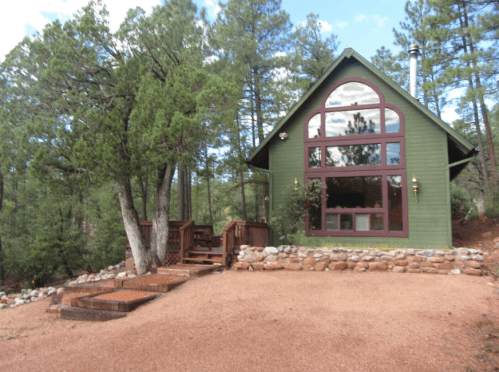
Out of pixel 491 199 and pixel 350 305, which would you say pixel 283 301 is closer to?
pixel 350 305

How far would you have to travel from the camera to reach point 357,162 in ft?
34.1

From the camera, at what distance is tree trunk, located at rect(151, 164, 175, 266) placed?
9.51 meters

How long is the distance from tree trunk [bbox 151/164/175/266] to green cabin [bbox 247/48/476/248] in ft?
Result: 10.2

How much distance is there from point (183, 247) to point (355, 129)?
20.0 feet

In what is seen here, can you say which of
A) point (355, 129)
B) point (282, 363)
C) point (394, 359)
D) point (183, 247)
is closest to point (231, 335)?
point (282, 363)

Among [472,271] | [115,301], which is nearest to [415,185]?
[472,271]

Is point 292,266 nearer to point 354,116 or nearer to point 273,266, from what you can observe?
point 273,266

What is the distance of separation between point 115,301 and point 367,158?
7780 mm

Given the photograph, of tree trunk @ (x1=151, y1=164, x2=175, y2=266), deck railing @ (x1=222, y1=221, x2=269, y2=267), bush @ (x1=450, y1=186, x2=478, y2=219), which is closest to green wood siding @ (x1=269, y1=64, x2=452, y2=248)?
deck railing @ (x1=222, y1=221, x2=269, y2=267)

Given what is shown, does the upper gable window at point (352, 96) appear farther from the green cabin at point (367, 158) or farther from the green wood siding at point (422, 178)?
the green wood siding at point (422, 178)

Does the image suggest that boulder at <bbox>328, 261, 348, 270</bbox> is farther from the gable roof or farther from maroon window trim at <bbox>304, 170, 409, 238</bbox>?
the gable roof

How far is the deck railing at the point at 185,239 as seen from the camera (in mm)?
9383

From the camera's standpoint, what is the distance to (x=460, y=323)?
14.3 ft

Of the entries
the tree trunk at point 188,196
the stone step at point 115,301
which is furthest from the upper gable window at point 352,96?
the tree trunk at point 188,196
